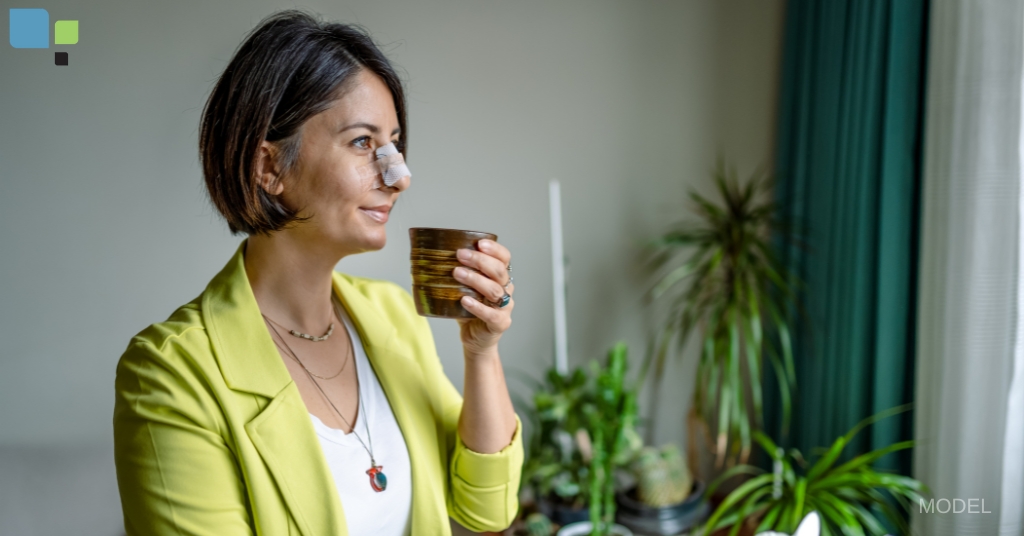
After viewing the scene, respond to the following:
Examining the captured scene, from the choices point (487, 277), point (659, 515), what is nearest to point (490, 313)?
point (487, 277)

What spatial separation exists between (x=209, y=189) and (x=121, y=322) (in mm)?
664

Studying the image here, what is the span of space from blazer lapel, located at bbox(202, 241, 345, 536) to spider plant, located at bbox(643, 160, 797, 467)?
4.79 feet

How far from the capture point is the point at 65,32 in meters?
1.36

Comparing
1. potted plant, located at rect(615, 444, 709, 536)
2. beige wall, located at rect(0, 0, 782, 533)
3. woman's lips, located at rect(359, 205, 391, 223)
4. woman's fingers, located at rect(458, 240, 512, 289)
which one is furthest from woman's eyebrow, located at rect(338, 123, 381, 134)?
potted plant, located at rect(615, 444, 709, 536)

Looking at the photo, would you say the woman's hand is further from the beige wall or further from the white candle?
the white candle

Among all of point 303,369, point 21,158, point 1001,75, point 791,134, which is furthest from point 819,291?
point 21,158

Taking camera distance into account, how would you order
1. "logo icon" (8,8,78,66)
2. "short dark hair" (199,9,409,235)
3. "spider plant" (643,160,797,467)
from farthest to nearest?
"spider plant" (643,160,797,467)
"logo icon" (8,8,78,66)
"short dark hair" (199,9,409,235)

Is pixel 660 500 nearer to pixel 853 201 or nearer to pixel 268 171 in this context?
pixel 853 201

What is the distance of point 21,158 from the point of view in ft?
4.33

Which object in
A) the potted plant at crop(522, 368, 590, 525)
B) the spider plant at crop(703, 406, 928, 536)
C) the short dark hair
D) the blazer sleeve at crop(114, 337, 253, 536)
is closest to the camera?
the blazer sleeve at crop(114, 337, 253, 536)

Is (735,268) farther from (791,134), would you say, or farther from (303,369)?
(303,369)

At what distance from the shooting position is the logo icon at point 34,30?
1314 millimetres

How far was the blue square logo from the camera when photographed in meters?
1.32

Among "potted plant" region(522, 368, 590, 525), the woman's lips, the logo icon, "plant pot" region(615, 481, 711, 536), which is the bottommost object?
A: "plant pot" region(615, 481, 711, 536)
